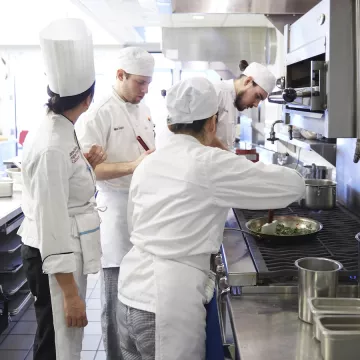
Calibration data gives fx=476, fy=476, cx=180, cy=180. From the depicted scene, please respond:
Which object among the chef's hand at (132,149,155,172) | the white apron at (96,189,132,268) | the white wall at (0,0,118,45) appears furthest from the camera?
the white wall at (0,0,118,45)

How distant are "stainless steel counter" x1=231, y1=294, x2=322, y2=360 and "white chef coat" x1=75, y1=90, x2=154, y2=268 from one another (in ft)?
3.44

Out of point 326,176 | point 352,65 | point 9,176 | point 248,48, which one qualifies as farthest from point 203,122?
point 248,48

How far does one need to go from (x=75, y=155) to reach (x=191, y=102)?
45 cm

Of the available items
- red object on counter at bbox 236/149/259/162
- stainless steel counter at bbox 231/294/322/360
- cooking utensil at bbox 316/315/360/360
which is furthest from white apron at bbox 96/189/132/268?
red object on counter at bbox 236/149/259/162

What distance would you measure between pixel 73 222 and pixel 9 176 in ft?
7.05

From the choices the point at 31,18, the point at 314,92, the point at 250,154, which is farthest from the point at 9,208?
the point at 31,18

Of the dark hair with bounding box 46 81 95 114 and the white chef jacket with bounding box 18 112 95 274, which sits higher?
the dark hair with bounding box 46 81 95 114

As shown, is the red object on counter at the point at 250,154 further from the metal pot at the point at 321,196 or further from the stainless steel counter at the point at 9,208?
the stainless steel counter at the point at 9,208

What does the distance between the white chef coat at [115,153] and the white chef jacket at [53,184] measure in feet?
2.16

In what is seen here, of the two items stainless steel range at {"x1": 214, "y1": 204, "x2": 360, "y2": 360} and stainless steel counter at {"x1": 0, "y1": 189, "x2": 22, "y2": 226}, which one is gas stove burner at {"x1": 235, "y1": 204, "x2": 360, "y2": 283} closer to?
stainless steel range at {"x1": 214, "y1": 204, "x2": 360, "y2": 360}

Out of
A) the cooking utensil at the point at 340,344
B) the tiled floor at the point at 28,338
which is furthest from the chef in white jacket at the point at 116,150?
the cooking utensil at the point at 340,344

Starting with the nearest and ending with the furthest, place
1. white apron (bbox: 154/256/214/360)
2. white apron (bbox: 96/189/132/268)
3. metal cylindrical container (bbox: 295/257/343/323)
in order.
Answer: metal cylindrical container (bbox: 295/257/343/323) → white apron (bbox: 154/256/214/360) → white apron (bbox: 96/189/132/268)

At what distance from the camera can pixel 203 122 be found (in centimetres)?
152

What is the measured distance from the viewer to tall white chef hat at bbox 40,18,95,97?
5.25ft
